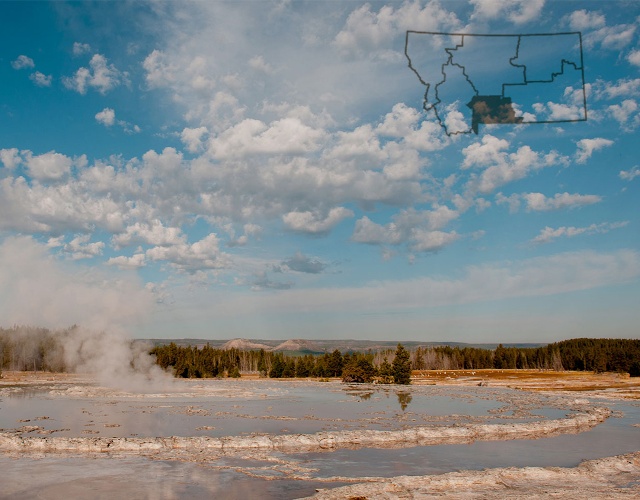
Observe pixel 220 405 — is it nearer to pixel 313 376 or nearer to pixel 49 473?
pixel 49 473

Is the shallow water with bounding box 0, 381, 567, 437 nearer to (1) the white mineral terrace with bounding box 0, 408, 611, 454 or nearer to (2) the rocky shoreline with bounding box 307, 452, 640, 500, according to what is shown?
(1) the white mineral terrace with bounding box 0, 408, 611, 454

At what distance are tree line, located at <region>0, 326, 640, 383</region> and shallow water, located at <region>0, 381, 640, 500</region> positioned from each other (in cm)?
3940

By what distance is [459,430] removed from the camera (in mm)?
40312

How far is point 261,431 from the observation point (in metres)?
40.3

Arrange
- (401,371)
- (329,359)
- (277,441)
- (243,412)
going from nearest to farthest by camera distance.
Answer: (277,441)
(243,412)
(401,371)
(329,359)

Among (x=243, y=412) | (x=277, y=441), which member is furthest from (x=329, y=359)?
(x=277, y=441)

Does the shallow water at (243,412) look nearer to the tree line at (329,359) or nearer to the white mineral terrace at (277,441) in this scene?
the white mineral terrace at (277,441)

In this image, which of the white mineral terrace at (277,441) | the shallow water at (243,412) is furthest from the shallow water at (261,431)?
the white mineral terrace at (277,441)

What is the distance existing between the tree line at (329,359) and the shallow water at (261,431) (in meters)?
39.4

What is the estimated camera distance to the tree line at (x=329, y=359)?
131 metres

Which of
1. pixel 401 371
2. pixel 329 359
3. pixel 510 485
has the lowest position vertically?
pixel 510 485

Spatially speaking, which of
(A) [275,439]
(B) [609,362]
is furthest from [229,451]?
(B) [609,362]

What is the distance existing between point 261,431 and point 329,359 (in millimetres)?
94496

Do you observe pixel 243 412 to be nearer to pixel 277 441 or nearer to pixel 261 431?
pixel 261 431
